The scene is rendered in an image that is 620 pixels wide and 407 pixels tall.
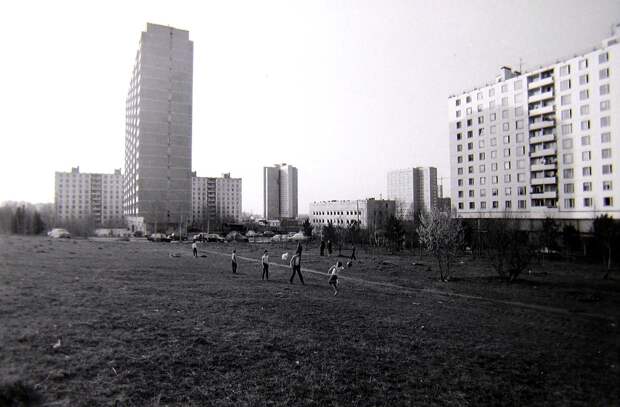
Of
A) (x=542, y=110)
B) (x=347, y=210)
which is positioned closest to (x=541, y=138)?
(x=542, y=110)

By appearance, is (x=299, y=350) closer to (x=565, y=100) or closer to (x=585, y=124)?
(x=585, y=124)

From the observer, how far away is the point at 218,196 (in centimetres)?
15312

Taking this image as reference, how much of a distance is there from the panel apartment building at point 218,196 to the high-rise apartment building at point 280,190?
11.8 meters

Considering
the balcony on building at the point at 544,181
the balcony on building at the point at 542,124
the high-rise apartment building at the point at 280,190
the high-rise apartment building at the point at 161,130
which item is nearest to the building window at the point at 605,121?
the balcony on building at the point at 542,124

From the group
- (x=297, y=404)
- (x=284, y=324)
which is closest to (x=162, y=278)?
A: (x=284, y=324)

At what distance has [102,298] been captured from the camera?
37.7 feet

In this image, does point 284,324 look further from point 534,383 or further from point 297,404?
point 534,383

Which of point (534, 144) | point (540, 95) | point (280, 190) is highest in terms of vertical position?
point (540, 95)

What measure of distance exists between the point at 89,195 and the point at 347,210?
89.9 metres

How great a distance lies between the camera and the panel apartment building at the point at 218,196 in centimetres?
14788

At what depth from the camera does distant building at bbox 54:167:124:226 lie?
121 meters

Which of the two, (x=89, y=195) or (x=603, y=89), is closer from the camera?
(x=603, y=89)

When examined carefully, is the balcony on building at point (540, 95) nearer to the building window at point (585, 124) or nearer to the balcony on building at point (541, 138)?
the balcony on building at point (541, 138)

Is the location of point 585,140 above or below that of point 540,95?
below
